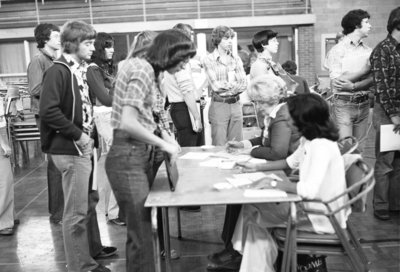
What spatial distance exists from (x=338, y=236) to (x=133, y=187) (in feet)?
3.64

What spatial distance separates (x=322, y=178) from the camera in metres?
2.42

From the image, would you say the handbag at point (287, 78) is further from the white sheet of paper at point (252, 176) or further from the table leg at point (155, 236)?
the table leg at point (155, 236)

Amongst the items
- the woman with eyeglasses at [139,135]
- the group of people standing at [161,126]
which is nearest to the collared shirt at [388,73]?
the group of people standing at [161,126]

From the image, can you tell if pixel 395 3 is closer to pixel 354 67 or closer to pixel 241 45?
pixel 241 45

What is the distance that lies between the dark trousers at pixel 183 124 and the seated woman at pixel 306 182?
164cm

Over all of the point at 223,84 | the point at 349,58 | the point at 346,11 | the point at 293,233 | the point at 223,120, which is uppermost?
the point at 346,11

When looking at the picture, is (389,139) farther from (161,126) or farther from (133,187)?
(133,187)

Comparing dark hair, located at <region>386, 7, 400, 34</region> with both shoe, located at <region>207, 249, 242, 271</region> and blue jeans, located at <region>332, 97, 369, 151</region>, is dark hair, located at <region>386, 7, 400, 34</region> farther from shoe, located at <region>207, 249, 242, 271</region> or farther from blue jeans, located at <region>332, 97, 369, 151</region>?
shoe, located at <region>207, 249, 242, 271</region>

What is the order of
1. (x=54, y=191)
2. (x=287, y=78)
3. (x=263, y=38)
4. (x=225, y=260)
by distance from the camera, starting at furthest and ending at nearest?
(x=287, y=78)
(x=263, y=38)
(x=54, y=191)
(x=225, y=260)

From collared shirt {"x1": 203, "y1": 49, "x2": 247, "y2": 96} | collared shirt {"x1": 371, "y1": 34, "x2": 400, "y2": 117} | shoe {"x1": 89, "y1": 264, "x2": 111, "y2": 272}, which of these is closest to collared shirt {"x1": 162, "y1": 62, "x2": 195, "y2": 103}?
collared shirt {"x1": 203, "y1": 49, "x2": 247, "y2": 96}

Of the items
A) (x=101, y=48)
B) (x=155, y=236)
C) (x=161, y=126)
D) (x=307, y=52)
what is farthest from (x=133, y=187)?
(x=307, y=52)

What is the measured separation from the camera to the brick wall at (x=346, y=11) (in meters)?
12.1

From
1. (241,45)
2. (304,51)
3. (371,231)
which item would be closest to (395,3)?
(304,51)

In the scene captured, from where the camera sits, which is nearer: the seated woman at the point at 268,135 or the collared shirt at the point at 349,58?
the seated woman at the point at 268,135
